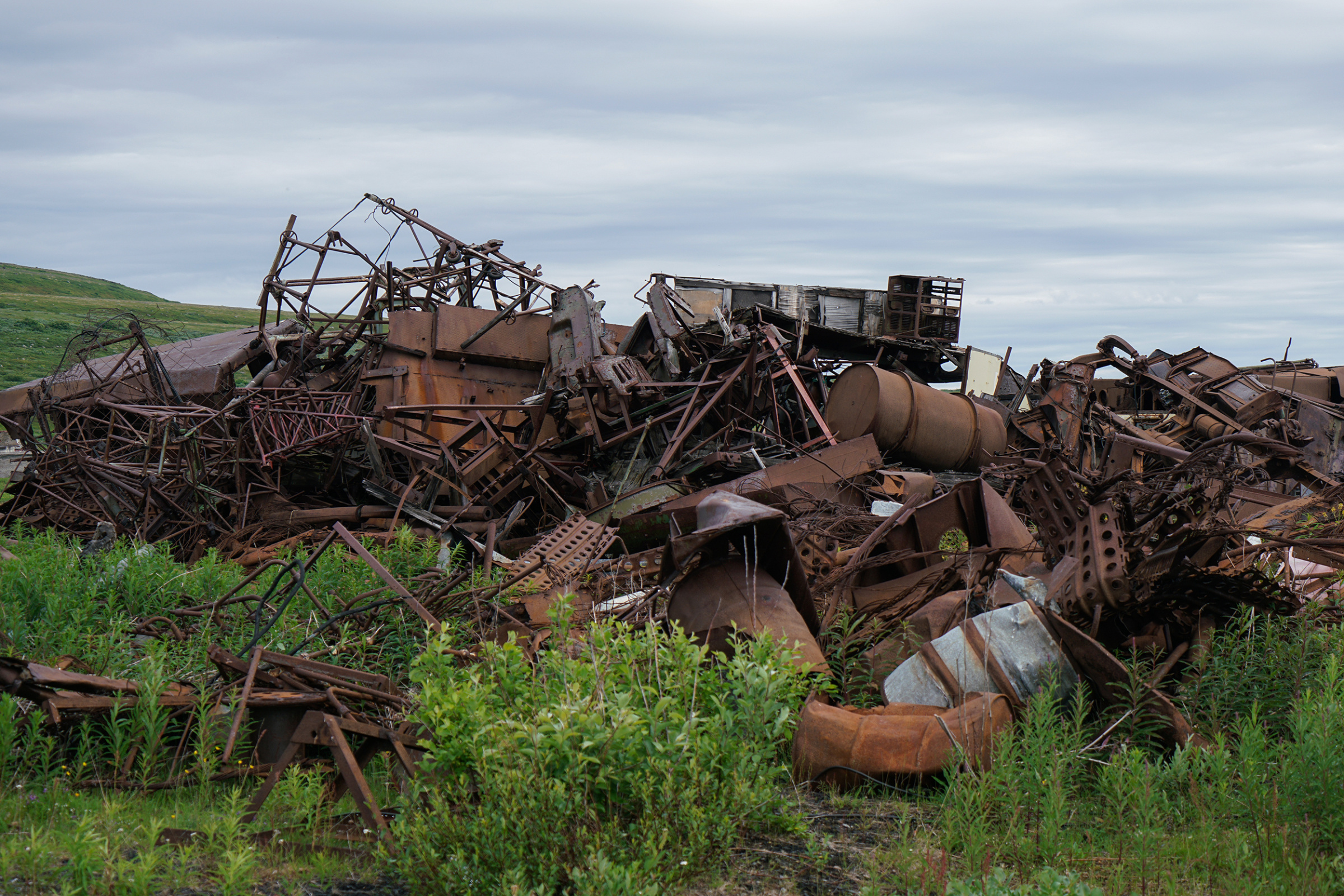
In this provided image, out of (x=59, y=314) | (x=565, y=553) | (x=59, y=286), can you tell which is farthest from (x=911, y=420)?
(x=59, y=286)

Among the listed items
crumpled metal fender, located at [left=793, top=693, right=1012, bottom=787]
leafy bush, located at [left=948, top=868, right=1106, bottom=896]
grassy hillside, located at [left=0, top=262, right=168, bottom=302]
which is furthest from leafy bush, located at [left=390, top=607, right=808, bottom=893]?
grassy hillside, located at [left=0, top=262, right=168, bottom=302]

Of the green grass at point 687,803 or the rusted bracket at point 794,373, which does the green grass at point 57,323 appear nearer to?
the rusted bracket at point 794,373

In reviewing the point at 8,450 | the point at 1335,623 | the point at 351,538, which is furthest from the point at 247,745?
the point at 8,450

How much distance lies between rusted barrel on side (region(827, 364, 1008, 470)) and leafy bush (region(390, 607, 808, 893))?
6588 mm

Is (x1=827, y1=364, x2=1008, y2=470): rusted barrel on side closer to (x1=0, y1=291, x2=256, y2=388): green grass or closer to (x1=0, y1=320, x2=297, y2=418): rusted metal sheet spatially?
(x1=0, y1=291, x2=256, y2=388): green grass

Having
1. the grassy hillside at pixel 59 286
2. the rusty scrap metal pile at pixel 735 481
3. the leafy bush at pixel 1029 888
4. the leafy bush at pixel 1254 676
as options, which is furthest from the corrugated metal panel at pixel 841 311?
the grassy hillside at pixel 59 286

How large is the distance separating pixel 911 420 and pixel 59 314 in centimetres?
6075

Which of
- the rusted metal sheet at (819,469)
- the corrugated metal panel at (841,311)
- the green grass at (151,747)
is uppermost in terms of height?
the corrugated metal panel at (841,311)

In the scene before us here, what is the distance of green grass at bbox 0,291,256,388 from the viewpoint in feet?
99.3

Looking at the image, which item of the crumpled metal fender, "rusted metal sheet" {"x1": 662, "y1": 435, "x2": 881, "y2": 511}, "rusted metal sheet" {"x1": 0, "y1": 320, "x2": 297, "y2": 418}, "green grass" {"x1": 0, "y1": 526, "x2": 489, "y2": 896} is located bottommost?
"green grass" {"x1": 0, "y1": 526, "x2": 489, "y2": 896}

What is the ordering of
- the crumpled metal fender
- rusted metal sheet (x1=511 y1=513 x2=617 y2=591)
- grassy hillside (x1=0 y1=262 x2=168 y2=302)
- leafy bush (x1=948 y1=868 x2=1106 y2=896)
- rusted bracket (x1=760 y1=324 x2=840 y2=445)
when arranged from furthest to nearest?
grassy hillside (x1=0 y1=262 x2=168 y2=302)
rusted bracket (x1=760 y1=324 x2=840 y2=445)
rusted metal sheet (x1=511 y1=513 x2=617 y2=591)
the crumpled metal fender
leafy bush (x1=948 y1=868 x2=1106 y2=896)

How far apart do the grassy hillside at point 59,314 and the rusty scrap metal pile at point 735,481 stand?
5.93 ft

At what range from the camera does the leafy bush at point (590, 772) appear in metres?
2.86

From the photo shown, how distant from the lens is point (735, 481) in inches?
319
